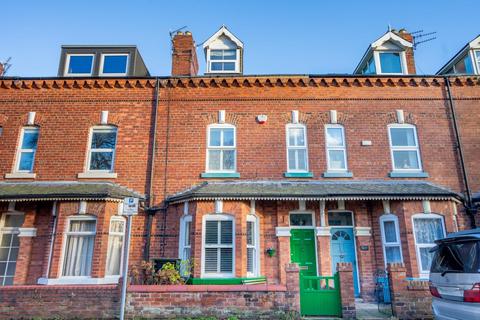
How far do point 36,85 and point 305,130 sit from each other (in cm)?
1091

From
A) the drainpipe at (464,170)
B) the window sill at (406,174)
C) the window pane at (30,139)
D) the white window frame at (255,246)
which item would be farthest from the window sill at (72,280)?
the drainpipe at (464,170)

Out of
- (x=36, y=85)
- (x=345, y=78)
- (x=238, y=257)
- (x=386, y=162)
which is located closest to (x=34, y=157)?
(x=36, y=85)

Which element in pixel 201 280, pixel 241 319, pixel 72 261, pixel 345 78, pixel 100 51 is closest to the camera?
pixel 241 319

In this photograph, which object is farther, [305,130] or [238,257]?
[305,130]

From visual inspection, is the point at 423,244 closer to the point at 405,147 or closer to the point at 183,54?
the point at 405,147

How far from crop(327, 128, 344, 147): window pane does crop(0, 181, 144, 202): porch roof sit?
7.34 m

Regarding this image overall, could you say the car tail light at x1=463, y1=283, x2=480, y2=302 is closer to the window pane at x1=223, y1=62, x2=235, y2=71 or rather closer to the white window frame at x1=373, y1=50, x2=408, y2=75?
the white window frame at x1=373, y1=50, x2=408, y2=75

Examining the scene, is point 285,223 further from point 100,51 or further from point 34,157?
point 100,51

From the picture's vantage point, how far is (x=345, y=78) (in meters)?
13.3

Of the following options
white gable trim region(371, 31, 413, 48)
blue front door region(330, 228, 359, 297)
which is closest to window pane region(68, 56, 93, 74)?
blue front door region(330, 228, 359, 297)

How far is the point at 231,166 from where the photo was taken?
1252cm

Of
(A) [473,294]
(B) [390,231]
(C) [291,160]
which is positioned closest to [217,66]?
(C) [291,160]

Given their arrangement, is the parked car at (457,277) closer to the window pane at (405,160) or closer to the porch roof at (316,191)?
the porch roof at (316,191)

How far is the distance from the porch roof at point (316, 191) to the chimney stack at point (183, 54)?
5.25 metres
